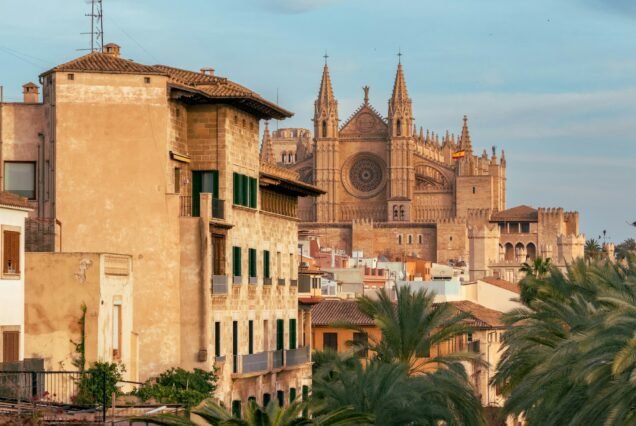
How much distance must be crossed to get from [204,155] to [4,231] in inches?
401

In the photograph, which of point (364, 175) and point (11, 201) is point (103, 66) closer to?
point (11, 201)

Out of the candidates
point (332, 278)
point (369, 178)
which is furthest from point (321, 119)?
point (332, 278)

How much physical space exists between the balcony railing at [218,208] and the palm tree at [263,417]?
14077 millimetres

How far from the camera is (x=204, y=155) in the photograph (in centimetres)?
3991

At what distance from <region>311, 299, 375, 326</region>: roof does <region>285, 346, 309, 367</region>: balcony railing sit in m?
18.0

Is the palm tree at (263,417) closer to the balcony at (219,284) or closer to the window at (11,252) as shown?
the window at (11,252)

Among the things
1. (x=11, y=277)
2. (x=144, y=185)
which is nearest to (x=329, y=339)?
(x=144, y=185)

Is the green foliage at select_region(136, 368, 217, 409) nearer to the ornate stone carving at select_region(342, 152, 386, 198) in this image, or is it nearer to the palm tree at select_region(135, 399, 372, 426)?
the palm tree at select_region(135, 399, 372, 426)

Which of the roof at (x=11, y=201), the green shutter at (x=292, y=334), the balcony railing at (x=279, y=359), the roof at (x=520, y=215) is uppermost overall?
the roof at (x=520, y=215)

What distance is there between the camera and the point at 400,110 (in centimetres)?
18650

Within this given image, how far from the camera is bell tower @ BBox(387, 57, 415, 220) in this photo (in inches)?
7264

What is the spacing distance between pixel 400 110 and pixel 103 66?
490ft

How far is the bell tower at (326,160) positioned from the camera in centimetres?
18550

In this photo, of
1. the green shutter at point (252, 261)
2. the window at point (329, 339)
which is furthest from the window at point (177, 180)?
the window at point (329, 339)
